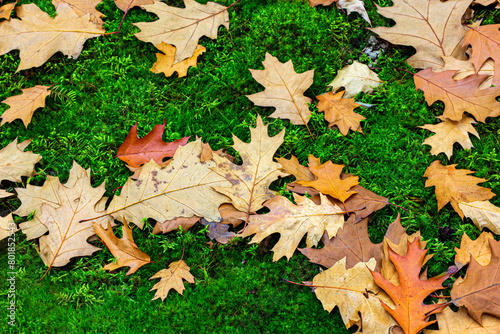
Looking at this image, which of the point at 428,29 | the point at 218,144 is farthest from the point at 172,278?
the point at 428,29

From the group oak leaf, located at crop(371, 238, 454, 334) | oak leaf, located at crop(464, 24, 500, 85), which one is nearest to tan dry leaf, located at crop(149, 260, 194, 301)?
oak leaf, located at crop(371, 238, 454, 334)

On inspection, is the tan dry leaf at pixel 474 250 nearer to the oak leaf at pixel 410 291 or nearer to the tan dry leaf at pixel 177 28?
the oak leaf at pixel 410 291

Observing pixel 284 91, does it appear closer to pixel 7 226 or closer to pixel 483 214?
pixel 483 214

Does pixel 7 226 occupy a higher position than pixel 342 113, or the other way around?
pixel 342 113

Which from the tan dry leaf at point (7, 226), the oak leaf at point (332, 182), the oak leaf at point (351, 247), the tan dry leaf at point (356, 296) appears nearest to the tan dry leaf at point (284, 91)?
the oak leaf at point (332, 182)

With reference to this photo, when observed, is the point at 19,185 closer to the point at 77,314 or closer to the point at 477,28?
the point at 77,314
